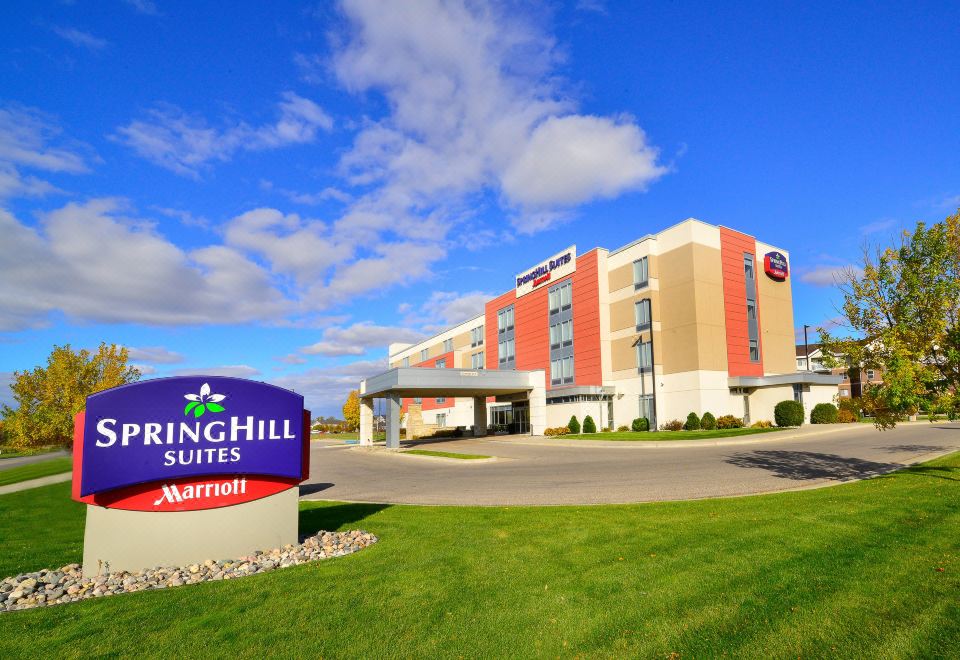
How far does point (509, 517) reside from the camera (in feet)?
33.9

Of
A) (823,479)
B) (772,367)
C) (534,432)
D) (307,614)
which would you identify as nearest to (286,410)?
(307,614)

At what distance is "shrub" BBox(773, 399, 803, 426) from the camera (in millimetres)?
36844

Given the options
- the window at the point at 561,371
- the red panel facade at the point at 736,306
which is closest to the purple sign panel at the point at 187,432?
the red panel facade at the point at 736,306

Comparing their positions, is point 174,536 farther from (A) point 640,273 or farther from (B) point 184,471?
(A) point 640,273

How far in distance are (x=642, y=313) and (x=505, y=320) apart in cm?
1994

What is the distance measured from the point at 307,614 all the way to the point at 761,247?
47650 millimetres

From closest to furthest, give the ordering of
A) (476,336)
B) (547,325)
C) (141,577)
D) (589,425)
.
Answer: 1. (141,577)
2. (589,425)
3. (547,325)
4. (476,336)

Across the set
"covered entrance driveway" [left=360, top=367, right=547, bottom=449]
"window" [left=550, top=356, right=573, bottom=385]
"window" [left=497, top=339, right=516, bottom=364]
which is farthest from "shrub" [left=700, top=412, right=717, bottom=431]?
"window" [left=497, top=339, right=516, bottom=364]

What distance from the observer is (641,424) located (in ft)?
133

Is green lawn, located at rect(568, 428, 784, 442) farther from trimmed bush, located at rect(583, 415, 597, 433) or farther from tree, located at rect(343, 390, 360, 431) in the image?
tree, located at rect(343, 390, 360, 431)

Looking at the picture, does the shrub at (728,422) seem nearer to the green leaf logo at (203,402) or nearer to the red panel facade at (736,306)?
the red panel facade at (736,306)

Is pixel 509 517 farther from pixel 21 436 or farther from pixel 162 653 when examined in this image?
pixel 21 436

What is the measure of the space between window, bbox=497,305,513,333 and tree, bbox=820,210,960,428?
151ft

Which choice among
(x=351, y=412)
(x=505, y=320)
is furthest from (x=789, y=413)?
(x=351, y=412)
